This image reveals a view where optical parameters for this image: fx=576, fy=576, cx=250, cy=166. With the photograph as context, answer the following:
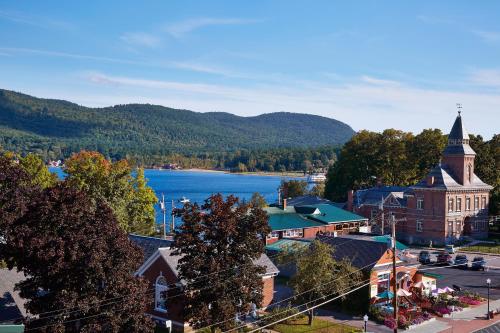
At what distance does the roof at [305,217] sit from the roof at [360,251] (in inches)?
571

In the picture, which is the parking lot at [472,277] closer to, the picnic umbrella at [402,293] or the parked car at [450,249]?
the parked car at [450,249]

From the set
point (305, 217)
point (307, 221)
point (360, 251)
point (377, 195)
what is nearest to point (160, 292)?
point (360, 251)

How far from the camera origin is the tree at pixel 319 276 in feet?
102

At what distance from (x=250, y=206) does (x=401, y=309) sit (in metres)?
13.1

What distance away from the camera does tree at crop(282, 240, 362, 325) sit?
3116cm

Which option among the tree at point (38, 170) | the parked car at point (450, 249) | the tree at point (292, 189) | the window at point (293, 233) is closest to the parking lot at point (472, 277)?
the parked car at point (450, 249)

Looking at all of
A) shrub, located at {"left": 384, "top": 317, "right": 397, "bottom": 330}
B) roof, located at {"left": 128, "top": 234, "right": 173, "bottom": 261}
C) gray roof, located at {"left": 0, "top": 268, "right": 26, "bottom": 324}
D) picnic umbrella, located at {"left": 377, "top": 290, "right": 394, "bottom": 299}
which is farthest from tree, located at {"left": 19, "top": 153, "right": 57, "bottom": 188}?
shrub, located at {"left": 384, "top": 317, "right": 397, "bottom": 330}

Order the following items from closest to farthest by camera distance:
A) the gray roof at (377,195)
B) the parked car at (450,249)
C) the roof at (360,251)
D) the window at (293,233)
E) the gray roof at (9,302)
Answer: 1. the gray roof at (9,302)
2. the roof at (360,251)
3. the window at (293,233)
4. the parked car at (450,249)
5. the gray roof at (377,195)

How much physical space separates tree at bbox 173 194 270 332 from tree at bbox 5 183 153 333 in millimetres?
2633

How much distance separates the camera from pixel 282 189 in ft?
318

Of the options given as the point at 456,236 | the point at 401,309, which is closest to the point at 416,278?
the point at 401,309

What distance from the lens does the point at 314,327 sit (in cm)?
3080

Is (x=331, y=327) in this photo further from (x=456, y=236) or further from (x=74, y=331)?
(x=456, y=236)

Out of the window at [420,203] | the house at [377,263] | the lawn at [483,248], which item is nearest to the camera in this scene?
the house at [377,263]
